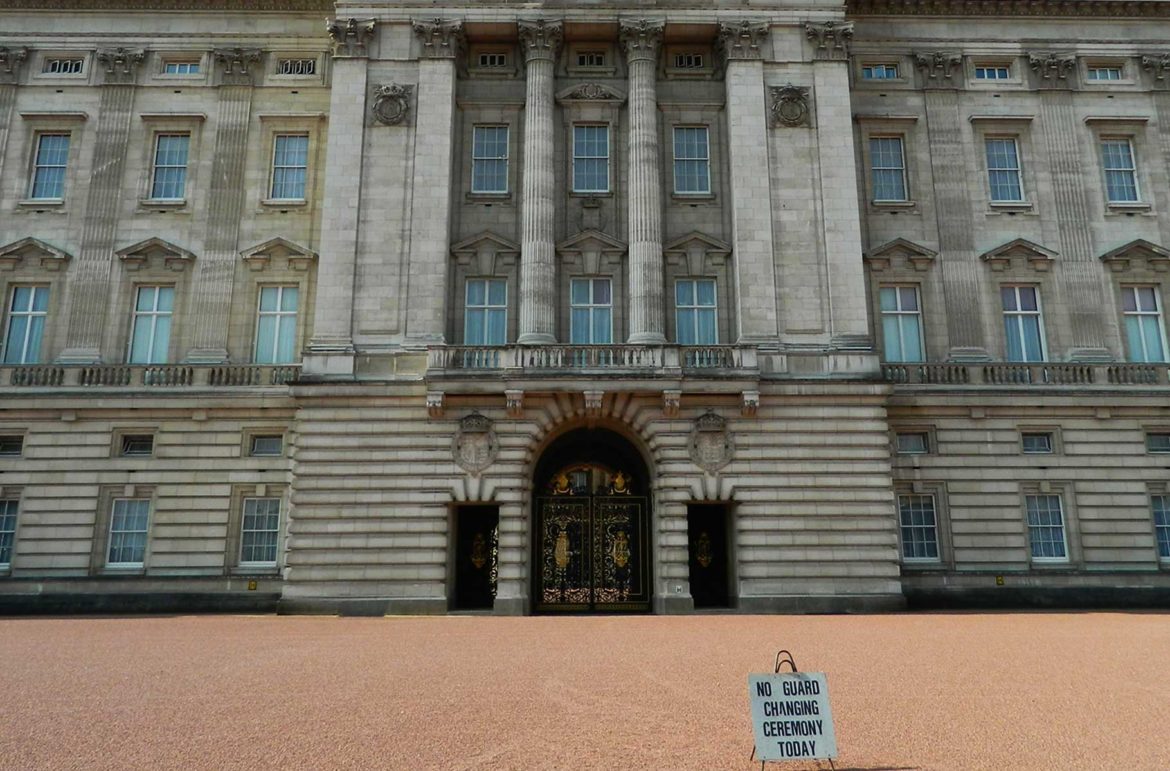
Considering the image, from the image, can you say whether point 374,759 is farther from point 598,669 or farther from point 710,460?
point 710,460

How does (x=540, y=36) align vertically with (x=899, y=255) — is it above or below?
above

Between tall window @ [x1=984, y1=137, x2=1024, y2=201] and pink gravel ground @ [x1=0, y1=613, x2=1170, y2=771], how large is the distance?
17776 mm

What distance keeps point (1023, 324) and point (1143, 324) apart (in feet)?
14.8

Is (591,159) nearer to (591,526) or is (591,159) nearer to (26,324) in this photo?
(591,526)

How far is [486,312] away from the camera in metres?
28.5

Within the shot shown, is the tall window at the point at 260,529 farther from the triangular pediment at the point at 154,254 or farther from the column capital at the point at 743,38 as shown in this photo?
the column capital at the point at 743,38

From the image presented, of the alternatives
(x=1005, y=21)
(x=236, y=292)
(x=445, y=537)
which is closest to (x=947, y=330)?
(x=1005, y=21)

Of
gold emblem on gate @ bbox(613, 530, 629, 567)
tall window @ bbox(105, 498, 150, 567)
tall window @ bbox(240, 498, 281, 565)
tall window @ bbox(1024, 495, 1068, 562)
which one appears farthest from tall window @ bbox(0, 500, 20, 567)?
tall window @ bbox(1024, 495, 1068, 562)

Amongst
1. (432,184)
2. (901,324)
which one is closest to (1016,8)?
(901,324)

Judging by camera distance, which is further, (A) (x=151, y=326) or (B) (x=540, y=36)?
(A) (x=151, y=326)

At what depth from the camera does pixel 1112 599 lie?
2791 cm

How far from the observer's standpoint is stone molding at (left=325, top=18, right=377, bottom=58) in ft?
95.3

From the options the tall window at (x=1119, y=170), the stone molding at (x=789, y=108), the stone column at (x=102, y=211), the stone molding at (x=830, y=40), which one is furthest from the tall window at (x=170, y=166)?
the tall window at (x=1119, y=170)

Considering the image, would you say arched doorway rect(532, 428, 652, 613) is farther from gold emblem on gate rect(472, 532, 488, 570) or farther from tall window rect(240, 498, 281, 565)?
tall window rect(240, 498, 281, 565)
